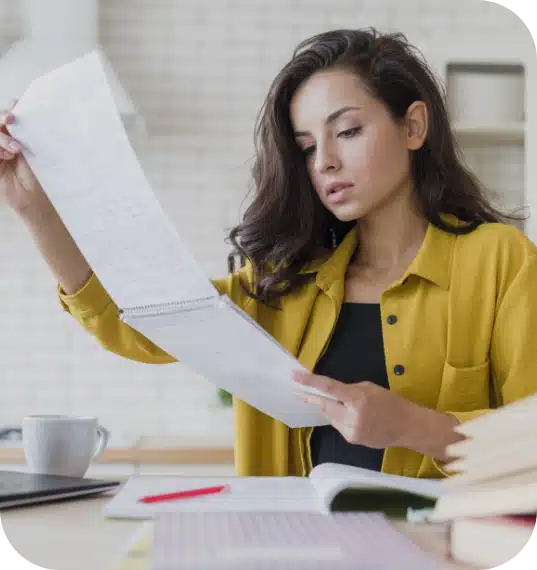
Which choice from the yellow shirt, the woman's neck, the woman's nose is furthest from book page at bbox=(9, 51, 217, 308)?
the woman's neck

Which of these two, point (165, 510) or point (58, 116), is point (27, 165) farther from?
point (165, 510)

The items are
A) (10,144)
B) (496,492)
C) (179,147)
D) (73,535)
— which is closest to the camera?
(496,492)

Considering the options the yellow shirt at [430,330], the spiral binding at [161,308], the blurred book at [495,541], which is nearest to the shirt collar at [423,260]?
the yellow shirt at [430,330]

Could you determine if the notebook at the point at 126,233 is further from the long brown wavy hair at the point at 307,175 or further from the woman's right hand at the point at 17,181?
the long brown wavy hair at the point at 307,175

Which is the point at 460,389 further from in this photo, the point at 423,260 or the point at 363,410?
the point at 363,410

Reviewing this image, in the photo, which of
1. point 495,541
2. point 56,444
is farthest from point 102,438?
point 495,541

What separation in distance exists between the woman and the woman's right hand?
0.03 m

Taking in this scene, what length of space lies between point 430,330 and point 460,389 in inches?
4.6

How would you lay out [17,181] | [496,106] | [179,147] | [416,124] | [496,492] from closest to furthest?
[496,492] < [17,181] < [416,124] < [496,106] < [179,147]

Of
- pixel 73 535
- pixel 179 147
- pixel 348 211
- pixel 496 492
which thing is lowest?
pixel 73 535

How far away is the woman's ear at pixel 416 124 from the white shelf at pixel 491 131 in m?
1.24

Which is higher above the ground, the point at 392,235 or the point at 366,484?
the point at 392,235

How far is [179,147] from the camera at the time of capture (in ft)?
10.4

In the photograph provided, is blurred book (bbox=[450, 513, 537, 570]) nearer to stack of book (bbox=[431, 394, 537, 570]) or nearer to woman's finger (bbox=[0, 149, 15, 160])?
stack of book (bbox=[431, 394, 537, 570])
